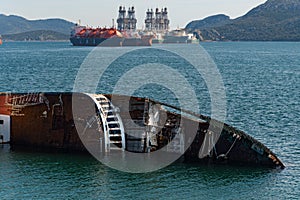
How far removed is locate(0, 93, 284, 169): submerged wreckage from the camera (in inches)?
1591

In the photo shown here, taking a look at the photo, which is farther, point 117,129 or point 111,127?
point 111,127

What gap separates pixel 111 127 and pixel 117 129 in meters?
0.58

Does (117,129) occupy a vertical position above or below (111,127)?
below

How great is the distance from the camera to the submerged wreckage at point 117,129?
4041 cm

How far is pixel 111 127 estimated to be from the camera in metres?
43.9

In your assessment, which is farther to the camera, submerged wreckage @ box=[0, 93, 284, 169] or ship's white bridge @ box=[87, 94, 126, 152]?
ship's white bridge @ box=[87, 94, 126, 152]

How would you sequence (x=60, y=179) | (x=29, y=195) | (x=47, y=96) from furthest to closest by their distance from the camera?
(x=47, y=96) < (x=60, y=179) < (x=29, y=195)

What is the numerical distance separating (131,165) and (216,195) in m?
8.21

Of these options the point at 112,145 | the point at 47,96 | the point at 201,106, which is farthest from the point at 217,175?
the point at 201,106

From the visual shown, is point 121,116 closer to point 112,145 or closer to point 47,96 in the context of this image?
point 112,145

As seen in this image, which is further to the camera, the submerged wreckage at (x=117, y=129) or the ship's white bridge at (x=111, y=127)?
the ship's white bridge at (x=111, y=127)

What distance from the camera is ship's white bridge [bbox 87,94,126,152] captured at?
43375 mm

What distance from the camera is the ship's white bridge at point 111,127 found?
1708 inches

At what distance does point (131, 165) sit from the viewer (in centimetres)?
4066
